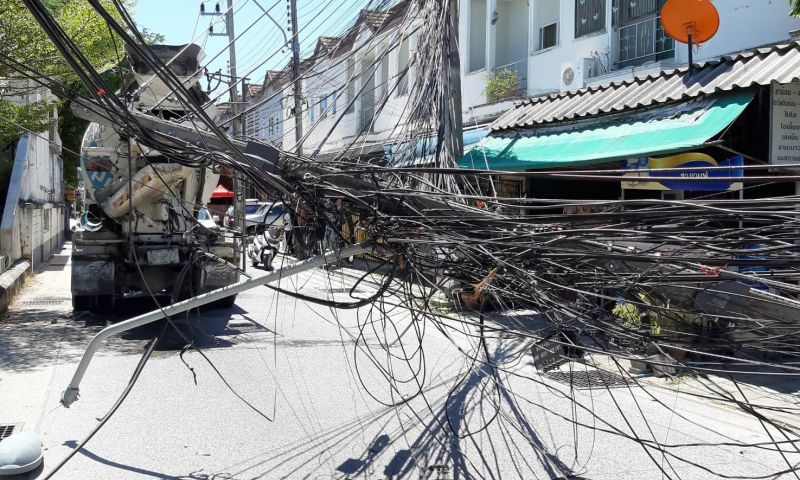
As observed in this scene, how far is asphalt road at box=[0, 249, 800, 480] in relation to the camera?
554 centimetres

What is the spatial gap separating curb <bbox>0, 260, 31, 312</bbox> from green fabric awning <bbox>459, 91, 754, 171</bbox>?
776cm

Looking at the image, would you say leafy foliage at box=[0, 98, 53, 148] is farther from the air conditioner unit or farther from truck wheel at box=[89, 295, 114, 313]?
the air conditioner unit

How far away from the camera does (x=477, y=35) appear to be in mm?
20250

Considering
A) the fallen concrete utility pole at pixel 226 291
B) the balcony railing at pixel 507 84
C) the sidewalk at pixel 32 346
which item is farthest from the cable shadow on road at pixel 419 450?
the balcony railing at pixel 507 84

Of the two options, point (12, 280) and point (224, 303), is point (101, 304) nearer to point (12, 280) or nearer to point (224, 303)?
point (224, 303)

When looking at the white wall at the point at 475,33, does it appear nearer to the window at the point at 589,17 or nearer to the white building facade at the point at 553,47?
the white building facade at the point at 553,47

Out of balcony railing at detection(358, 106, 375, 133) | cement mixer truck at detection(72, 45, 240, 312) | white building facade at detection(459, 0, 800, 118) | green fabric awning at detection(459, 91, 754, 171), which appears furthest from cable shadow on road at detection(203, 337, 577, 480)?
white building facade at detection(459, 0, 800, 118)

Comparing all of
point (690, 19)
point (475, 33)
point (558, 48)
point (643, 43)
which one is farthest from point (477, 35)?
point (690, 19)

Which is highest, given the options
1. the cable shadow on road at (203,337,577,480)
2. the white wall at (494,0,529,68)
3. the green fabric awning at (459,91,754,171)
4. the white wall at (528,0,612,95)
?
the white wall at (494,0,529,68)

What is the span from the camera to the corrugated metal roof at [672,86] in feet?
28.5

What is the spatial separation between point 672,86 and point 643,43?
192 inches

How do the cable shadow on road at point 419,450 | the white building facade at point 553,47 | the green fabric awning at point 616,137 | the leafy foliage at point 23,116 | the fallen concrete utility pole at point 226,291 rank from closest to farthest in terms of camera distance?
the fallen concrete utility pole at point 226,291 < the cable shadow on road at point 419,450 < the green fabric awning at point 616,137 < the white building facade at point 553,47 < the leafy foliage at point 23,116

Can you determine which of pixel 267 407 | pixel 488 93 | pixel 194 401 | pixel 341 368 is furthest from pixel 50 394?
pixel 488 93

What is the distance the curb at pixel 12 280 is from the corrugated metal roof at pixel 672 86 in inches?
334
